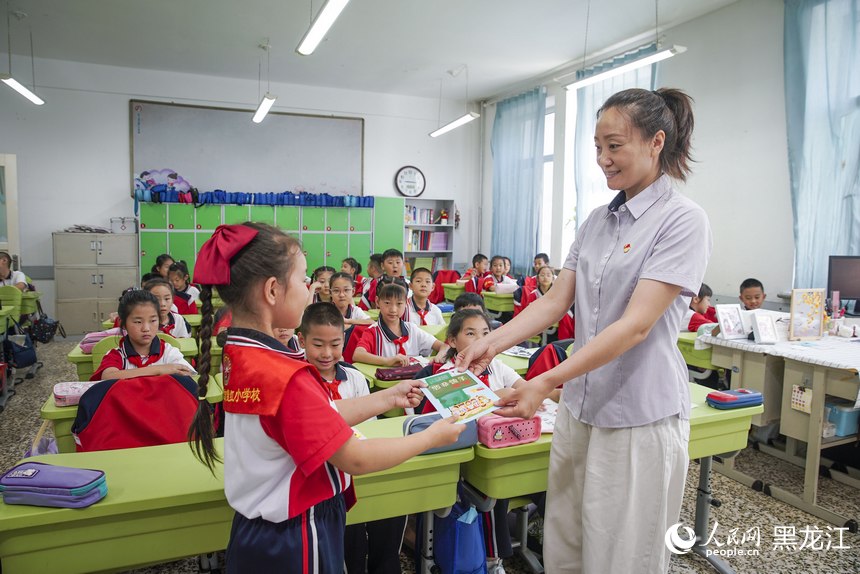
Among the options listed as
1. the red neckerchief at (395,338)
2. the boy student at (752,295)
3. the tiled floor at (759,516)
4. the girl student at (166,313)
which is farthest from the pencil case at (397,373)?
the boy student at (752,295)

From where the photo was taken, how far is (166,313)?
12.1 ft

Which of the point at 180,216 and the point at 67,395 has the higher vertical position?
the point at 180,216

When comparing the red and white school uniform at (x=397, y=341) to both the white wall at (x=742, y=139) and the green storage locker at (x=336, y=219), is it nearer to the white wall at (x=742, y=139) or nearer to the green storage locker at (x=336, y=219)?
the white wall at (x=742, y=139)

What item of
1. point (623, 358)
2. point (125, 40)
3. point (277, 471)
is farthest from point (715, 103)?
point (125, 40)

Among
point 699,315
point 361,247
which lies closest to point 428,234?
point 361,247

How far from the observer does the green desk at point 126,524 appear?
126 centimetres

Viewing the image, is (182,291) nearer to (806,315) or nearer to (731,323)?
(731,323)

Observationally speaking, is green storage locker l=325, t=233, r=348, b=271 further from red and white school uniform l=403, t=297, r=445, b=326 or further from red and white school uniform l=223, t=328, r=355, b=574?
red and white school uniform l=223, t=328, r=355, b=574

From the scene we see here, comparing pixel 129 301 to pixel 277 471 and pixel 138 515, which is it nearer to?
pixel 138 515

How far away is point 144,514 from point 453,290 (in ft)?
20.3

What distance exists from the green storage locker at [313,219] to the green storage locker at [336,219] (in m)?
0.07

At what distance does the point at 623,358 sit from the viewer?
4.02 feet

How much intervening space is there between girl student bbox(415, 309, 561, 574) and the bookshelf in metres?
6.61

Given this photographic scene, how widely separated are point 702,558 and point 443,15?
529 cm
